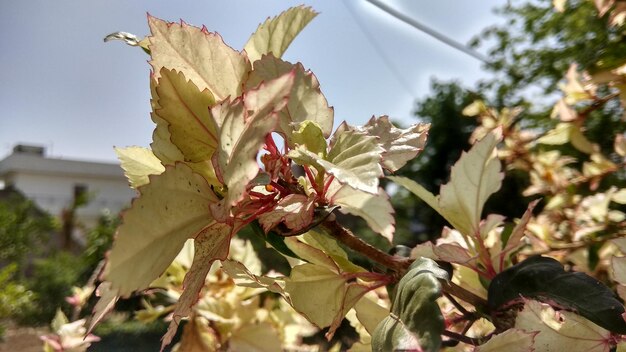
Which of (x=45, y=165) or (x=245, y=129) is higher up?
(x=45, y=165)

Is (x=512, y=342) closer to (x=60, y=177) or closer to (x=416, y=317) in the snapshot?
(x=416, y=317)

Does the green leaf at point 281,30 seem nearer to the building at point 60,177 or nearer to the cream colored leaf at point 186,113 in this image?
the cream colored leaf at point 186,113

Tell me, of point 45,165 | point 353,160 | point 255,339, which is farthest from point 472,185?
point 45,165

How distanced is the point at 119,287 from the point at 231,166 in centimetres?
4

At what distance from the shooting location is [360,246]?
0.19m

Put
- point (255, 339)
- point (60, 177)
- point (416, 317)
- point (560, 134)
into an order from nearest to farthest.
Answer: point (416, 317) < point (255, 339) < point (560, 134) < point (60, 177)

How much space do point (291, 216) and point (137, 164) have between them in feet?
0.23

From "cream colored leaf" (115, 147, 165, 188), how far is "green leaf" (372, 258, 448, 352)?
101 millimetres

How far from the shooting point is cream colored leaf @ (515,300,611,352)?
19 cm

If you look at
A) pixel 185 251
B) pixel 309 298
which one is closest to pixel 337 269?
pixel 309 298

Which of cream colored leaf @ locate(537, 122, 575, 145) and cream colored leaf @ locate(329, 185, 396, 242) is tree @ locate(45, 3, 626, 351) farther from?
cream colored leaf @ locate(537, 122, 575, 145)

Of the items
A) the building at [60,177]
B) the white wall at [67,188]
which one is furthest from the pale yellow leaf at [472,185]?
the building at [60,177]

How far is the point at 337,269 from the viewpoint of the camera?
207mm

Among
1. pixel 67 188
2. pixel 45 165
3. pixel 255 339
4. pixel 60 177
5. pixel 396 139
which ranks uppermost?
pixel 45 165
